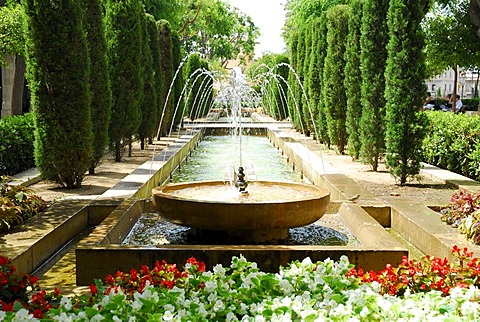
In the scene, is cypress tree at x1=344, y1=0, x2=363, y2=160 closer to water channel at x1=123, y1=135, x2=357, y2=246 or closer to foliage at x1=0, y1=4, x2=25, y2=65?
water channel at x1=123, y1=135, x2=357, y2=246

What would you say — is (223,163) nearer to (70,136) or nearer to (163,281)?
(70,136)

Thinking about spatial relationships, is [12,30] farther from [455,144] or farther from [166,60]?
[455,144]

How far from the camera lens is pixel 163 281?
3668mm

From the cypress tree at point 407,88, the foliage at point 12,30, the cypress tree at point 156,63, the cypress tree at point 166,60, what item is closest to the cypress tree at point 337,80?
the cypress tree at point 407,88

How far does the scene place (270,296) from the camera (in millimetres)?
3334

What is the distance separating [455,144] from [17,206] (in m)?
8.58

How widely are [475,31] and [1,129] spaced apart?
59.4 ft

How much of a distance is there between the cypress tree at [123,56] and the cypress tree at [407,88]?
21.5 feet

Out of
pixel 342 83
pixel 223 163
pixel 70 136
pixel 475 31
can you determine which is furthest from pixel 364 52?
pixel 475 31

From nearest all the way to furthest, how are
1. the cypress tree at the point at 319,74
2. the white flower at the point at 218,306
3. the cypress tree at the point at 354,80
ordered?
the white flower at the point at 218,306 → the cypress tree at the point at 354,80 → the cypress tree at the point at 319,74

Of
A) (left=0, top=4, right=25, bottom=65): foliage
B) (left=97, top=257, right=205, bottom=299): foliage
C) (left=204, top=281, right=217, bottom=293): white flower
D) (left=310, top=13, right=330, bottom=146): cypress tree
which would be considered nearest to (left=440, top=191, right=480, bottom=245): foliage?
(left=97, top=257, right=205, bottom=299): foliage

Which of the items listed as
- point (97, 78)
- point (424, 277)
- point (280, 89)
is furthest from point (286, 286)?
point (280, 89)

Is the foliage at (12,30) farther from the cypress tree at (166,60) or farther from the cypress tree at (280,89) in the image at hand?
the cypress tree at (280,89)

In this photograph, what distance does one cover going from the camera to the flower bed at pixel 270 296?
294cm
